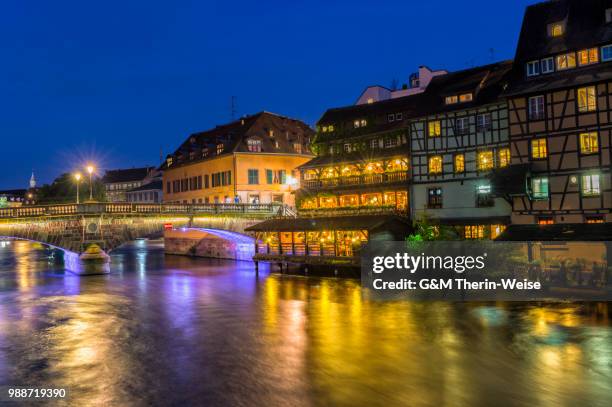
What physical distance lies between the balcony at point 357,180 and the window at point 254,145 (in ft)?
55.2

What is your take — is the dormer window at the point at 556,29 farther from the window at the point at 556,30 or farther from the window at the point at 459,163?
the window at the point at 459,163

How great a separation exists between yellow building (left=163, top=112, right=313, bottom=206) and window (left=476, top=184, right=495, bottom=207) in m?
31.1

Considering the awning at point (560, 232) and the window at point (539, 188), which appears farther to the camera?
the window at point (539, 188)

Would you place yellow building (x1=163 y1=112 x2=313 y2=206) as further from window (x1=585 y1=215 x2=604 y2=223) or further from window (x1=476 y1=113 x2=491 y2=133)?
window (x1=585 y1=215 x2=604 y2=223)

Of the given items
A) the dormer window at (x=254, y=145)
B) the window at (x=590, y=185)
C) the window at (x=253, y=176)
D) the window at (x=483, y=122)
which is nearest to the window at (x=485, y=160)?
the window at (x=483, y=122)

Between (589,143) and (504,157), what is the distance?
22.9 ft

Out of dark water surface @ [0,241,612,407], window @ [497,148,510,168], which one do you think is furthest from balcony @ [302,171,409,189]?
dark water surface @ [0,241,612,407]

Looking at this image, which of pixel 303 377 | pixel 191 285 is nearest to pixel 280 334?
pixel 303 377

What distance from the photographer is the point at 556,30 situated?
44281 millimetres

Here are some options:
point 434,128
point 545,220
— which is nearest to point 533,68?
point 434,128

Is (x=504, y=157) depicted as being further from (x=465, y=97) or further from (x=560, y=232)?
(x=560, y=232)

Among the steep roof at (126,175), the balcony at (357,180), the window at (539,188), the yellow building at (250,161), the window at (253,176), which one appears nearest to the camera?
the window at (539,188)

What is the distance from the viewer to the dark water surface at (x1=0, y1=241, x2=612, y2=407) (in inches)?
741

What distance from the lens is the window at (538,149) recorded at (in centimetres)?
4306
